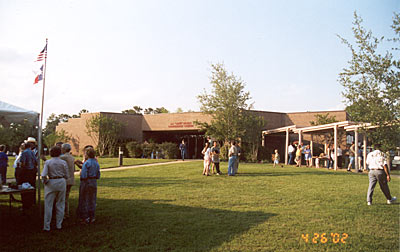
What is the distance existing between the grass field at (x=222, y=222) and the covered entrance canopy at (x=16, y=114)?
91.0 inches

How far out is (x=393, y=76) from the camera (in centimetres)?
591

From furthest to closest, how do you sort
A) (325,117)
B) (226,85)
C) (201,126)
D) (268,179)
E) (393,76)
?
(325,117), (201,126), (226,85), (268,179), (393,76)

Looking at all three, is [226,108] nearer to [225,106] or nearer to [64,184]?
[225,106]

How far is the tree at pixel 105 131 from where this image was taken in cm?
A: 3212

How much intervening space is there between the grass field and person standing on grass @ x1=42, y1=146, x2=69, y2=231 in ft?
1.12

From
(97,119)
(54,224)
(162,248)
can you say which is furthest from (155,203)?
(97,119)

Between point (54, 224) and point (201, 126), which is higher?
point (201, 126)

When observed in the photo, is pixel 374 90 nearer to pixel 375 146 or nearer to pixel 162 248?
pixel 375 146

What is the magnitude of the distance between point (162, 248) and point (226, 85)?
19464mm

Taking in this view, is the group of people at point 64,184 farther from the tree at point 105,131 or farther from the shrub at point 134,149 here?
the tree at point 105,131

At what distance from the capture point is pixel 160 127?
33.4 m

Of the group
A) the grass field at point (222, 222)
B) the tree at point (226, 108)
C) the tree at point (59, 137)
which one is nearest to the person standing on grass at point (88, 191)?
the grass field at point (222, 222)

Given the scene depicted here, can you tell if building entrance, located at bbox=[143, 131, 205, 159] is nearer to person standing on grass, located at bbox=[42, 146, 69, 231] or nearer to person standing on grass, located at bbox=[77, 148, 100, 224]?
person standing on grass, located at bbox=[77, 148, 100, 224]

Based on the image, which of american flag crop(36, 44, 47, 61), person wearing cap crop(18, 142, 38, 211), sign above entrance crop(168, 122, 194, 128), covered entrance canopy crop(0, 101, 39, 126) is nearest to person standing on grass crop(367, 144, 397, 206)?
covered entrance canopy crop(0, 101, 39, 126)
